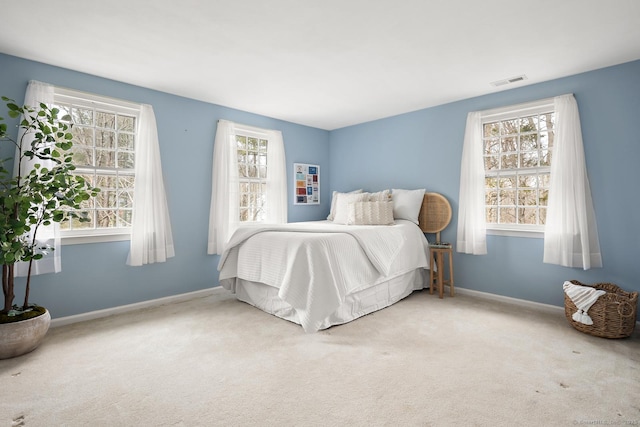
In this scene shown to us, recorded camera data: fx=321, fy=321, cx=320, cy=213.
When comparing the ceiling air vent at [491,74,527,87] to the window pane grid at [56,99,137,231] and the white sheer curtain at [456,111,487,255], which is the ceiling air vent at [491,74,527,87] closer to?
the white sheer curtain at [456,111,487,255]

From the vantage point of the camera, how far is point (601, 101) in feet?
10.2

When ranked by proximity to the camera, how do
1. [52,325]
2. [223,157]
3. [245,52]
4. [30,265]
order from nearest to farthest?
[30,265]
[245,52]
[52,325]
[223,157]

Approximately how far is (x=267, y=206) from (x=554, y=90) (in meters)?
3.71

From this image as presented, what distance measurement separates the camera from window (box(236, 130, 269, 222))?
455cm

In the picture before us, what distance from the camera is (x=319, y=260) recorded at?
2.80m

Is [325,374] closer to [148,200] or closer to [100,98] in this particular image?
[148,200]

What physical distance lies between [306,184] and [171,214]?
7.30 feet

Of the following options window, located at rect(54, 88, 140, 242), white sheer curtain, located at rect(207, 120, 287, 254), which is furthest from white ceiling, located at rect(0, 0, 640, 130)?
white sheer curtain, located at rect(207, 120, 287, 254)

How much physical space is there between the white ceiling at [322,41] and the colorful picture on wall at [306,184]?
64.0 inches

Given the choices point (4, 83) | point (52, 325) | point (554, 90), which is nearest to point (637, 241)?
point (554, 90)

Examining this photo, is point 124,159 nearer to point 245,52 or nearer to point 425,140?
point 245,52

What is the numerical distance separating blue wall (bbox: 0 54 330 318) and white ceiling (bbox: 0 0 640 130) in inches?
6.4

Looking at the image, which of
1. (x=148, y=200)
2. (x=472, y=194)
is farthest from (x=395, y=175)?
(x=148, y=200)

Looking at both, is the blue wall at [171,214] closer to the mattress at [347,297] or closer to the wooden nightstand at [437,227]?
the mattress at [347,297]
